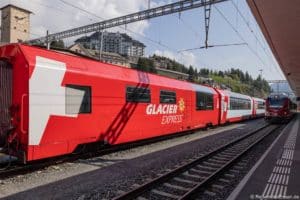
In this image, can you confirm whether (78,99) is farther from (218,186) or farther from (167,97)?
(167,97)

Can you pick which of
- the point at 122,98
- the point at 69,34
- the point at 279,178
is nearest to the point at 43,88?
the point at 122,98

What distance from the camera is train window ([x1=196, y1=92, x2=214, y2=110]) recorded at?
68.6 ft

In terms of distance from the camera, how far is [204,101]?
21984 millimetres

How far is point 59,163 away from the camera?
9992 millimetres

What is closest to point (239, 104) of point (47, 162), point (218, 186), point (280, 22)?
point (280, 22)

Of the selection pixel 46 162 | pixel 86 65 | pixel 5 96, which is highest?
pixel 86 65

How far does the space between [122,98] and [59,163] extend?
345cm

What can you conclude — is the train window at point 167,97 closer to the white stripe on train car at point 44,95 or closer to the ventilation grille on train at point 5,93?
the white stripe on train car at point 44,95

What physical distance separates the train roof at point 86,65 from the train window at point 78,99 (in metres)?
0.50

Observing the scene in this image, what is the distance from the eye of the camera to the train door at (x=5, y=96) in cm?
888

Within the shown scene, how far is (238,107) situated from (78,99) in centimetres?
2427

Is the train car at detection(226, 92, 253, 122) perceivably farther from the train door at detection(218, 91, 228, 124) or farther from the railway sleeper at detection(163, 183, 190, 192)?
the railway sleeper at detection(163, 183, 190, 192)

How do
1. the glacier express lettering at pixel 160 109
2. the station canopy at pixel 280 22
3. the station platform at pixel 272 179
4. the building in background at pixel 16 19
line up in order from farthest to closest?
the building in background at pixel 16 19 → the glacier express lettering at pixel 160 109 → the station canopy at pixel 280 22 → the station platform at pixel 272 179

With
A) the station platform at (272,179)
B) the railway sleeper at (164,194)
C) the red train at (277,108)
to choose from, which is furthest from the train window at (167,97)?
the red train at (277,108)
